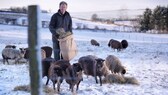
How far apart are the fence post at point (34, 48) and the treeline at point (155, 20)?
68.5 metres

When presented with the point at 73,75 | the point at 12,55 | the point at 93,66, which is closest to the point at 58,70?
the point at 73,75

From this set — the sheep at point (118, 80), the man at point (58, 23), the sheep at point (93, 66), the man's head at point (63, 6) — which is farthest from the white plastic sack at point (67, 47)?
the sheep at point (118, 80)

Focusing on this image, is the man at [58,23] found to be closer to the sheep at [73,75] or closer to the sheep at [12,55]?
the sheep at [73,75]

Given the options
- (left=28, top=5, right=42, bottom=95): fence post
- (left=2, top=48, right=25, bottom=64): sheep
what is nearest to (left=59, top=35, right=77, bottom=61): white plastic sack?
(left=28, top=5, right=42, bottom=95): fence post

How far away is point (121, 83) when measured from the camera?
10.0 metres

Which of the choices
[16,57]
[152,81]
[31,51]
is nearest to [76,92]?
[152,81]

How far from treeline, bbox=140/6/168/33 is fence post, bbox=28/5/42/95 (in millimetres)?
68492

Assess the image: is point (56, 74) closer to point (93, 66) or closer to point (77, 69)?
point (77, 69)

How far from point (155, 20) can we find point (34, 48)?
71.0 meters

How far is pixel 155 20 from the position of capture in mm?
72750

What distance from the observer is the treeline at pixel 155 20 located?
70.6 metres

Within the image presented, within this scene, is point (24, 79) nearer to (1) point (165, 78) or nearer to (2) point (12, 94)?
(2) point (12, 94)

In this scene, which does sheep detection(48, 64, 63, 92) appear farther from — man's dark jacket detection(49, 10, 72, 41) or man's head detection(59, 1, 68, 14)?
man's head detection(59, 1, 68, 14)

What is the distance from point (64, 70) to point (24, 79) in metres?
2.30
